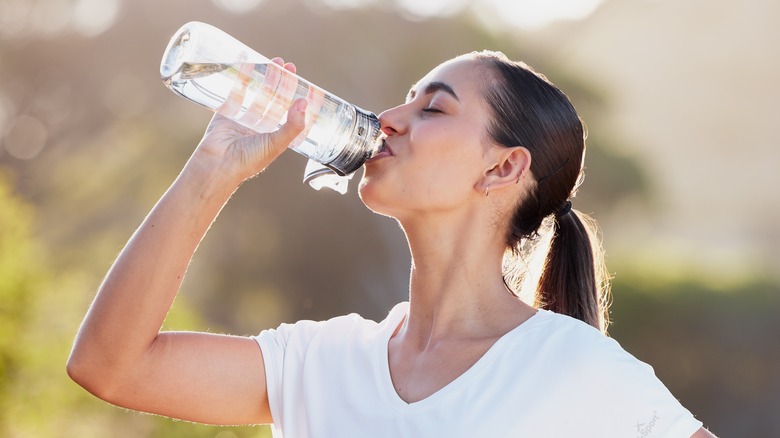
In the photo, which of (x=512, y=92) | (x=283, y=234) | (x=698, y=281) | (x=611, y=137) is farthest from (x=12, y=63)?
(x=512, y=92)

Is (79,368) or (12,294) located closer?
(79,368)

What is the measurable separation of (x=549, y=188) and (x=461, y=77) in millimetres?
269

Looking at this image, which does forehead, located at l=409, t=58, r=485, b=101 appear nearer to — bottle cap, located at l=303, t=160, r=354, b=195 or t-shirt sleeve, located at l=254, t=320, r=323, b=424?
bottle cap, located at l=303, t=160, r=354, b=195

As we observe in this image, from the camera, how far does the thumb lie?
153 centimetres

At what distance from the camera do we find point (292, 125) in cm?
153

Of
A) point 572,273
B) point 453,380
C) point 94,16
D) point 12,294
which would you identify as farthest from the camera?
point 94,16

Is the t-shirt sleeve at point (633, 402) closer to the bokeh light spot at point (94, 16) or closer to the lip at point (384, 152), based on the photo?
the lip at point (384, 152)

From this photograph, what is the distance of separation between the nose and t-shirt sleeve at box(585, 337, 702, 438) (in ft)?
1.71

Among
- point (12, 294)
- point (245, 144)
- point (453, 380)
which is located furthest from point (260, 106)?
point (12, 294)

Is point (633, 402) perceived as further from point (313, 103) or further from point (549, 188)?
point (313, 103)

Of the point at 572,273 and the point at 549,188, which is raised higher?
the point at 549,188

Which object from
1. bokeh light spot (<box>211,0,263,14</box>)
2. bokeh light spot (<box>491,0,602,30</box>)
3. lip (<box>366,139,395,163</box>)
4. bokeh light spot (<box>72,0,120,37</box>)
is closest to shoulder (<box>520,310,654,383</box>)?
lip (<box>366,139,395,163</box>)

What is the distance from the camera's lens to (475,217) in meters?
1.68

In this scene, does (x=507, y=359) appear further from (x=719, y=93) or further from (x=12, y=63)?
(x=12, y=63)
